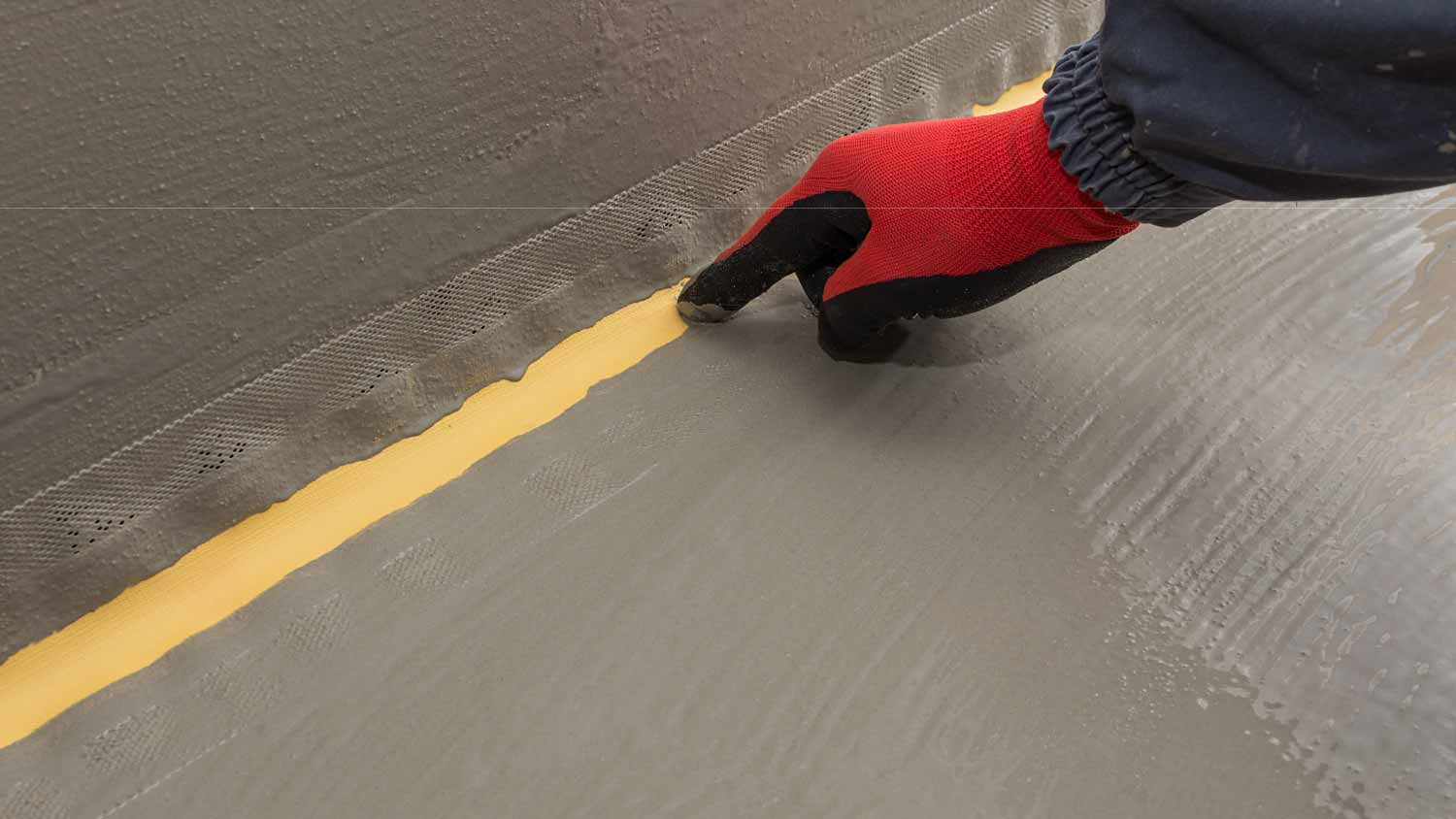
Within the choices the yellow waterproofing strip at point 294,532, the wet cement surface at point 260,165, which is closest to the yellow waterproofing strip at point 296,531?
the yellow waterproofing strip at point 294,532

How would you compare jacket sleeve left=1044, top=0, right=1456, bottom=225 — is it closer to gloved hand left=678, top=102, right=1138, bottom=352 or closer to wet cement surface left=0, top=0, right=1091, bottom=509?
gloved hand left=678, top=102, right=1138, bottom=352

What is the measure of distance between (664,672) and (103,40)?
55cm

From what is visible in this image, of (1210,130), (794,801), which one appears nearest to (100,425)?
(794,801)

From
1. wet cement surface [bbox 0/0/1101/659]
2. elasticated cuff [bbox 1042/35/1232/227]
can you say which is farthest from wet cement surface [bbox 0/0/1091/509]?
elasticated cuff [bbox 1042/35/1232/227]

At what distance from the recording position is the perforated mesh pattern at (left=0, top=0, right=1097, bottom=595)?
783 mm

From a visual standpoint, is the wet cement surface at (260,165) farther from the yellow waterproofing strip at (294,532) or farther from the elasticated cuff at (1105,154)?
the elasticated cuff at (1105,154)

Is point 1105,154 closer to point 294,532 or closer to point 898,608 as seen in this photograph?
point 898,608

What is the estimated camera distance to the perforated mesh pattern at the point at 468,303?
783 millimetres

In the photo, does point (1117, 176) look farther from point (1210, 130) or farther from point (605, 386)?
point (605, 386)

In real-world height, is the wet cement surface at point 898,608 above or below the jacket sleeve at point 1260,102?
below

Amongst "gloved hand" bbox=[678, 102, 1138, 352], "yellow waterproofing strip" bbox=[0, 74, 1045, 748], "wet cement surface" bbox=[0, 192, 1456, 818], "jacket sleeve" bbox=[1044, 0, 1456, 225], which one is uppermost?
"jacket sleeve" bbox=[1044, 0, 1456, 225]

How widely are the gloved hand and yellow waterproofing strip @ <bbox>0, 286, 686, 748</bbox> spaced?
18cm

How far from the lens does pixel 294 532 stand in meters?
0.86

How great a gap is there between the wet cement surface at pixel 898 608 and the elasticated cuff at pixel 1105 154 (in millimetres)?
242
